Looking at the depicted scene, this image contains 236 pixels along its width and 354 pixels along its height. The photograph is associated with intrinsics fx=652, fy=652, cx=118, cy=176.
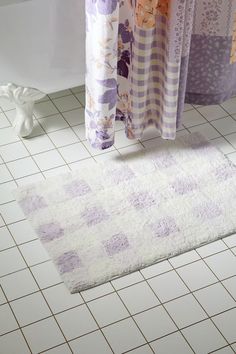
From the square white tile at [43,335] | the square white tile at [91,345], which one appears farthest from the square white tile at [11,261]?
the square white tile at [91,345]

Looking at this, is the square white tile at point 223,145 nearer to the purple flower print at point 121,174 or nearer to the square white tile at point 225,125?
the square white tile at point 225,125

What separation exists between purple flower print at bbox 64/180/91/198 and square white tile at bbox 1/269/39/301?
36 centimetres

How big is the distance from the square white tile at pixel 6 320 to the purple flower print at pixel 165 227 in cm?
54

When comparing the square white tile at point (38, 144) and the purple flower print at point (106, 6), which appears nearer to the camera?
the purple flower print at point (106, 6)

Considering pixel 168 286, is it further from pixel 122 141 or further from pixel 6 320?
pixel 122 141

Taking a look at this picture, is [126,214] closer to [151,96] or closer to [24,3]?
[151,96]

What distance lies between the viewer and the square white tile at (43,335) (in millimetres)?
1801

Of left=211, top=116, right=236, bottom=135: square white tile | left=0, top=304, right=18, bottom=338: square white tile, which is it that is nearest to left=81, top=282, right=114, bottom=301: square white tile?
left=0, top=304, right=18, bottom=338: square white tile

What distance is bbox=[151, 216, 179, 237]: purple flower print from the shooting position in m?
2.12

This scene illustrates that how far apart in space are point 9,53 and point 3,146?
0.44m

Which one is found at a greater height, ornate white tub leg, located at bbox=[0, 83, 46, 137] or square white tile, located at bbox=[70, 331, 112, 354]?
ornate white tub leg, located at bbox=[0, 83, 46, 137]

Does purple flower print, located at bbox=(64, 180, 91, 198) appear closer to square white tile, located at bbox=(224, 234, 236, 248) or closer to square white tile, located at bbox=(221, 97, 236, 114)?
square white tile, located at bbox=(224, 234, 236, 248)

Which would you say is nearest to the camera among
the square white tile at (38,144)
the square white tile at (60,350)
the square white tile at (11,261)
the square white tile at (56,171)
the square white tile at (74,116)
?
the square white tile at (60,350)

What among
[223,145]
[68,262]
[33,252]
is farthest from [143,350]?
[223,145]
